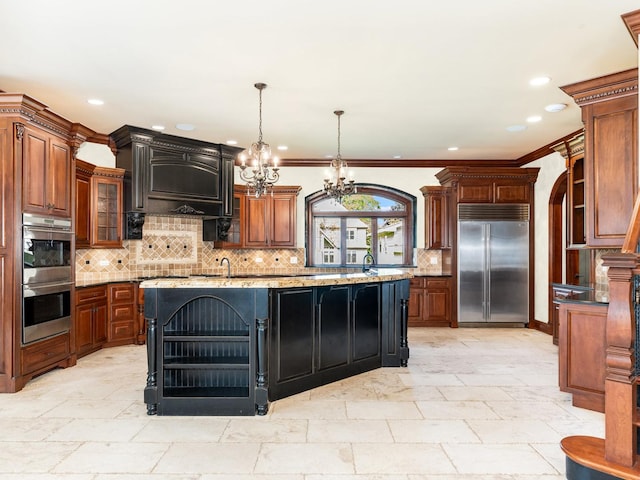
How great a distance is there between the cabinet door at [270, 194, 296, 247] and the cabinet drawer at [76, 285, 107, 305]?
280cm

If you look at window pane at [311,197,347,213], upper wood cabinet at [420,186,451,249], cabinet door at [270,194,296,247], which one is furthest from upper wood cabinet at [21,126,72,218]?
upper wood cabinet at [420,186,451,249]

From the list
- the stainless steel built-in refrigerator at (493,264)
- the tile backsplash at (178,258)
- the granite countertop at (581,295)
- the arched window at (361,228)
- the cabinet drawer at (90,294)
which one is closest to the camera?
the granite countertop at (581,295)

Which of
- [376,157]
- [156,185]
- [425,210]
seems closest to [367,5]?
[156,185]

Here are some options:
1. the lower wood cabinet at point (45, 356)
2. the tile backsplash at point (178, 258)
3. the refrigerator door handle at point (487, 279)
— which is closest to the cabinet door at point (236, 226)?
the tile backsplash at point (178, 258)

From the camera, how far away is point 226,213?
22.6 ft

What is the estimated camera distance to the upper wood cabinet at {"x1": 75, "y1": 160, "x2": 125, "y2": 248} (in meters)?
5.56

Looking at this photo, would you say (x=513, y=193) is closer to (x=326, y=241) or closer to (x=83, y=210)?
(x=326, y=241)

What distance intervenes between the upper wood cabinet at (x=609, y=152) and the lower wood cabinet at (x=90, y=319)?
5490 mm

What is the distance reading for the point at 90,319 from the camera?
5.48m

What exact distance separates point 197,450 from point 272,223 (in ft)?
16.4

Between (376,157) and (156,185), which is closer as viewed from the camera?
(156,185)

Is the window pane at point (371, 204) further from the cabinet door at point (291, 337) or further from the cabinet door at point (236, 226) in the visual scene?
the cabinet door at point (291, 337)

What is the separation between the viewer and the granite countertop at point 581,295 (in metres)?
3.73

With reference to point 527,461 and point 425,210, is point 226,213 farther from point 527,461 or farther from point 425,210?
point 527,461
